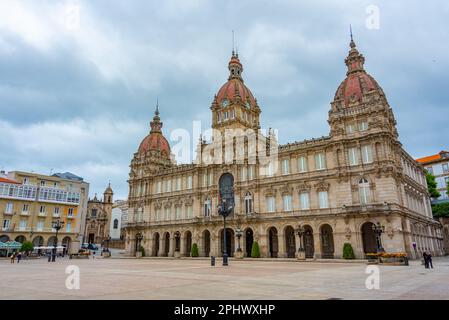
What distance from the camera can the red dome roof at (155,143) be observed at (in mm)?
67375

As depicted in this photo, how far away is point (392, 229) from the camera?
3616cm

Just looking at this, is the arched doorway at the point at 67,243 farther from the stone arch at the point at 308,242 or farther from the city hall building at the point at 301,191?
the stone arch at the point at 308,242

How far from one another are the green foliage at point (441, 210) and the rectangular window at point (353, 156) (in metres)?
32.5

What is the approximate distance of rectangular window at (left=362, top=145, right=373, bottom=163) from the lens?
3984 cm

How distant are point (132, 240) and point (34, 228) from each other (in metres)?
17.5

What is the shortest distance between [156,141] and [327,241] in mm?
40250

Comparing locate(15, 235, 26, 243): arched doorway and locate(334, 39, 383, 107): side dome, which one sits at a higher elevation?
locate(334, 39, 383, 107): side dome

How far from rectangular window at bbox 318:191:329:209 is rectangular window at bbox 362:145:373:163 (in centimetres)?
633

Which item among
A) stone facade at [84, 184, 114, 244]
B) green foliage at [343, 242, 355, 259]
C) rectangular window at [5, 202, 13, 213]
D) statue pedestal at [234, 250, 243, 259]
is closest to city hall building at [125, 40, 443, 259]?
green foliage at [343, 242, 355, 259]

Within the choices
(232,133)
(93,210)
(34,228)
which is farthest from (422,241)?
(93,210)

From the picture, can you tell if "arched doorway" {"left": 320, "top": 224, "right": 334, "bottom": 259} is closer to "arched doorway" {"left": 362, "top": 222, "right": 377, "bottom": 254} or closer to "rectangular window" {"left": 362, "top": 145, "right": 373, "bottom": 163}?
"arched doorway" {"left": 362, "top": 222, "right": 377, "bottom": 254}
